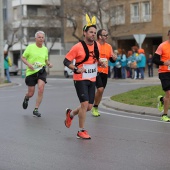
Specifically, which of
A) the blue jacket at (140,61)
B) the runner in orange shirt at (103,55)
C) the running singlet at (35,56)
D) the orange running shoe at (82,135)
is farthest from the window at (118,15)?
the orange running shoe at (82,135)

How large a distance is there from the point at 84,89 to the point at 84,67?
0.39m

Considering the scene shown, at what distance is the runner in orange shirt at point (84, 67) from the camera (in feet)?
30.0

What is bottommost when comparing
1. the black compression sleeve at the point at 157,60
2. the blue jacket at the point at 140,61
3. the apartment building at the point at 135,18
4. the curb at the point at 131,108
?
the curb at the point at 131,108

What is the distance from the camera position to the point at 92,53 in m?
9.34

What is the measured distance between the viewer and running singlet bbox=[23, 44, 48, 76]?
12664 mm

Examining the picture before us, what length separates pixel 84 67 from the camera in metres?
9.31

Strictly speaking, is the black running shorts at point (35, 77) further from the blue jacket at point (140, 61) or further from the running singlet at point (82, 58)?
the blue jacket at point (140, 61)

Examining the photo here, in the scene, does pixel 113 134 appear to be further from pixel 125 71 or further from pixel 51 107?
pixel 125 71

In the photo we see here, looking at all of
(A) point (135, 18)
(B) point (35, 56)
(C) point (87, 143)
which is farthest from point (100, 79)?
(A) point (135, 18)

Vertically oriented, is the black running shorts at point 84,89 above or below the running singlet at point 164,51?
below

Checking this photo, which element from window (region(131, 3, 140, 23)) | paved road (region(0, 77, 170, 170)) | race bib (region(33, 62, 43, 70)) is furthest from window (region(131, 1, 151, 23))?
race bib (region(33, 62, 43, 70))

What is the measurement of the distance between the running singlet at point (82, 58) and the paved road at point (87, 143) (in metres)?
1.08

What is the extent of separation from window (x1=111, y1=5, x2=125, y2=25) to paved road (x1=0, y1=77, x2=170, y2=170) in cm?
3539

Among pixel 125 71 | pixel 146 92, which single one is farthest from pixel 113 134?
pixel 125 71
